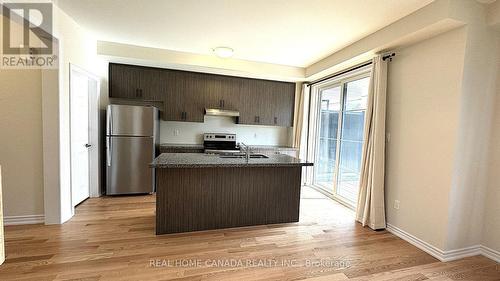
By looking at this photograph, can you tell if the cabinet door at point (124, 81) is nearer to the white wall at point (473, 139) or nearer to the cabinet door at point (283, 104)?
the cabinet door at point (283, 104)

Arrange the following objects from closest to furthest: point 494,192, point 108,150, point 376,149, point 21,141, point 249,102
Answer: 1. point 494,192
2. point 21,141
3. point 376,149
4. point 108,150
5. point 249,102

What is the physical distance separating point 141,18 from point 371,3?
269 centimetres

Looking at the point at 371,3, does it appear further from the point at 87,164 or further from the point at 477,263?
the point at 87,164

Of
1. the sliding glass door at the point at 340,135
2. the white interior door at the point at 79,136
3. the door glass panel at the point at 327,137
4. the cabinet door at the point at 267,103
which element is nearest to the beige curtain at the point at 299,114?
the sliding glass door at the point at 340,135

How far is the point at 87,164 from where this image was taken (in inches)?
151

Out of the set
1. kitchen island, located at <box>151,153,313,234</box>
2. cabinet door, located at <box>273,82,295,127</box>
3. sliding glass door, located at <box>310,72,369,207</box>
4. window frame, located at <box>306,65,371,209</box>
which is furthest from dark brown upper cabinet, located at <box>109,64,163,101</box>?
sliding glass door, located at <box>310,72,369,207</box>

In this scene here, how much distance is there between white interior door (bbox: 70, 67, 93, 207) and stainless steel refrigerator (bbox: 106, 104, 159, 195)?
31 cm

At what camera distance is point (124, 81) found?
4.20 metres

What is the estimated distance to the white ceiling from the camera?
246 cm

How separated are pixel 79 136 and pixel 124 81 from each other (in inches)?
50.2

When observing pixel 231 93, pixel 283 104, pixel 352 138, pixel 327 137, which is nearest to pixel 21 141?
pixel 231 93

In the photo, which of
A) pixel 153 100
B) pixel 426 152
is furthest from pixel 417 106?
pixel 153 100

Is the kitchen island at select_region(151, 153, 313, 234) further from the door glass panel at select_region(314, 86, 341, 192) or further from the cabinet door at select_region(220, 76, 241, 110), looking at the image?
the cabinet door at select_region(220, 76, 241, 110)

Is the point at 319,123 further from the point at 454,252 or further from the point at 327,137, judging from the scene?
the point at 454,252
